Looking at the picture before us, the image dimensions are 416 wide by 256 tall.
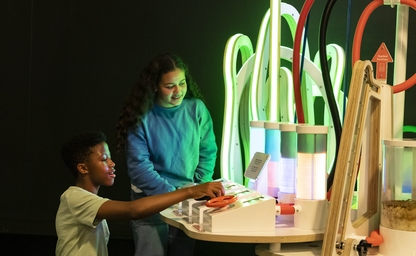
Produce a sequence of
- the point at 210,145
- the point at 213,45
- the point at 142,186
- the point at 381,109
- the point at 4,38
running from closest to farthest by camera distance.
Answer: the point at 381,109 → the point at 142,186 → the point at 210,145 → the point at 213,45 → the point at 4,38

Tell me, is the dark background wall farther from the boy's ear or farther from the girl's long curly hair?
the boy's ear

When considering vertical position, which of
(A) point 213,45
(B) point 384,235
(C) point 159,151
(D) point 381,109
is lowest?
(B) point 384,235

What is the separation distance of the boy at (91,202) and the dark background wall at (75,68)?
70.3 inches

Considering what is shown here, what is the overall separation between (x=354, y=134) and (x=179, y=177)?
149 centimetres

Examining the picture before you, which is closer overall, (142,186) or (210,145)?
(142,186)

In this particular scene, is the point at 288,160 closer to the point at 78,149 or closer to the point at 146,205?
the point at 146,205

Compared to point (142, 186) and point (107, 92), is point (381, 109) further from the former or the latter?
point (107, 92)

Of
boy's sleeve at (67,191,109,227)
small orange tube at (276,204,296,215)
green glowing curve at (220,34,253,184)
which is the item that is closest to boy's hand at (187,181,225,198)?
small orange tube at (276,204,296,215)

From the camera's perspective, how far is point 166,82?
4047mm

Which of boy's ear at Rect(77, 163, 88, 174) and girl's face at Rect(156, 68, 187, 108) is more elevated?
girl's face at Rect(156, 68, 187, 108)

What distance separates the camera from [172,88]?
13.3 feet

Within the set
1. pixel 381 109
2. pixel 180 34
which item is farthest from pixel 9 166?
pixel 381 109

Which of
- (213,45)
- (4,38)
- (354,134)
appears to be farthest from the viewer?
(4,38)

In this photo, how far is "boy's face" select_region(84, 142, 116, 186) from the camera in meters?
3.38
